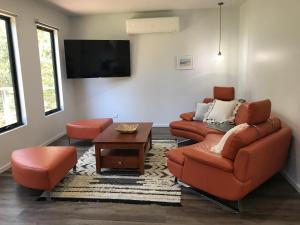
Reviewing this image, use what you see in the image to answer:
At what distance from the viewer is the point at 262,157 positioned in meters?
2.48

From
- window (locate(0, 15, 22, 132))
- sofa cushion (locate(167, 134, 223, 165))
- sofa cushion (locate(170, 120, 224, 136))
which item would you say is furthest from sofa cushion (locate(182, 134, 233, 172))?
window (locate(0, 15, 22, 132))

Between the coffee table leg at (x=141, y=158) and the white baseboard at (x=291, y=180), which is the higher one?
the coffee table leg at (x=141, y=158)

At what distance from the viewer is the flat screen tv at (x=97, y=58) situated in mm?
5484

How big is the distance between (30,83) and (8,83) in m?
0.40

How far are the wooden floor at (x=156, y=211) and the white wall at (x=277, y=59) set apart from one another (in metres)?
0.43

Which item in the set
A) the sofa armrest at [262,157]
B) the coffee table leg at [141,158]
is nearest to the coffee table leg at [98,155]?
the coffee table leg at [141,158]

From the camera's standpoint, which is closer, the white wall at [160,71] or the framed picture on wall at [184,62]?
the white wall at [160,71]

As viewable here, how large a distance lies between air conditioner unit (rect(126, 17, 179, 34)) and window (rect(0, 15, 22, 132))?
2438 mm

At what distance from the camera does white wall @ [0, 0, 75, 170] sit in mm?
3803

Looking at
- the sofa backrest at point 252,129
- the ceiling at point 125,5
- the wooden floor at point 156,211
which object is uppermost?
the ceiling at point 125,5

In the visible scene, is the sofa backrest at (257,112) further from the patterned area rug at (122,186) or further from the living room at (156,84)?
the patterned area rug at (122,186)

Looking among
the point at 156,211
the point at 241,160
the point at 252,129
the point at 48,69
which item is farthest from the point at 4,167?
the point at 252,129

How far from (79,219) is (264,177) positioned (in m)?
1.88

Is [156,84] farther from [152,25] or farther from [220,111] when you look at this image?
[220,111]
